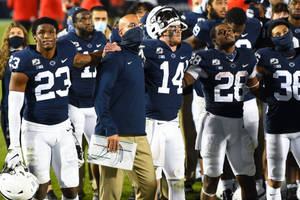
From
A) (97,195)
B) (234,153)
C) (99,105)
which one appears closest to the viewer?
(99,105)

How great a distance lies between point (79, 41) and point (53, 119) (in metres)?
1.42

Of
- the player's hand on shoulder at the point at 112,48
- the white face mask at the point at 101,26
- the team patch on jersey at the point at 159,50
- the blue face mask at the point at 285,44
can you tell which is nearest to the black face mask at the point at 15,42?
the white face mask at the point at 101,26

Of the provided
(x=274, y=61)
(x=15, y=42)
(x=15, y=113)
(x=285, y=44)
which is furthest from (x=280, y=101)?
(x=15, y=42)

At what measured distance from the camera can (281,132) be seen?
5828mm

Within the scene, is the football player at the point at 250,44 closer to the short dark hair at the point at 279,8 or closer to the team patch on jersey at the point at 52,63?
the short dark hair at the point at 279,8

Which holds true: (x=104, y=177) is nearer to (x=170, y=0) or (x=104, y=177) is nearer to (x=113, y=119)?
(x=113, y=119)

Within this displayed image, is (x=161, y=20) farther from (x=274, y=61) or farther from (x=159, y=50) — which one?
(x=274, y=61)

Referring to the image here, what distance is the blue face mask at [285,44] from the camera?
5812 mm

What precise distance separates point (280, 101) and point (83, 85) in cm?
193

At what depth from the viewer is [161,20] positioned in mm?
5629

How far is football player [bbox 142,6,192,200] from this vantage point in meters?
5.57

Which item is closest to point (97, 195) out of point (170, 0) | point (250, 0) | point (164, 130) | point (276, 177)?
point (164, 130)

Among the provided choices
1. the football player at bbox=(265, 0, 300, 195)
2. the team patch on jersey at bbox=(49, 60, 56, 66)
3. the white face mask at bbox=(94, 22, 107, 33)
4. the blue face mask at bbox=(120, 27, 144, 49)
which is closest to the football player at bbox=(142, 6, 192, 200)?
the blue face mask at bbox=(120, 27, 144, 49)

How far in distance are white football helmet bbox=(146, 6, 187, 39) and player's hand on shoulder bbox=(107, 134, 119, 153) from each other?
117cm
